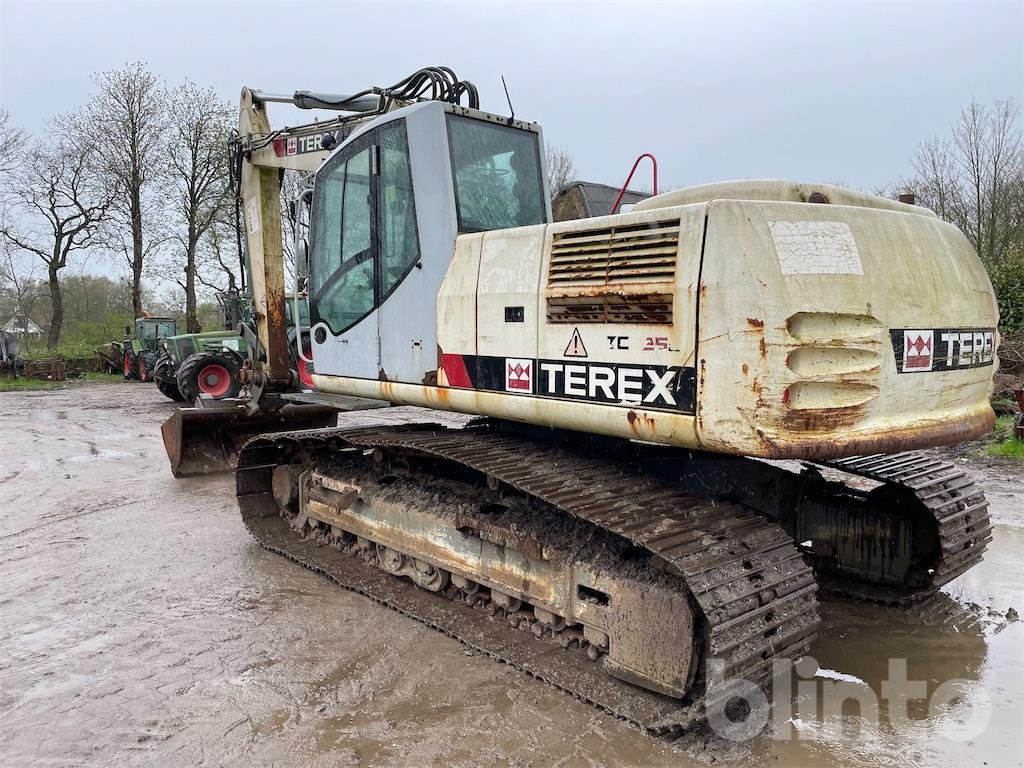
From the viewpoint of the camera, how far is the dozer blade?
760 cm

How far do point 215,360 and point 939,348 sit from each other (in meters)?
12.5

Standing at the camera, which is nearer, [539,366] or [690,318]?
[690,318]

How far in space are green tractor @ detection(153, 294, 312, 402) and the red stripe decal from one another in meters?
2.29

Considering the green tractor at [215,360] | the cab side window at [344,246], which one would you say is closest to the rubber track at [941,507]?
the cab side window at [344,246]

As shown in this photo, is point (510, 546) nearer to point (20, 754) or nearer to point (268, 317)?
point (20, 754)

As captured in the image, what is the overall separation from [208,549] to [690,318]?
435 centimetres

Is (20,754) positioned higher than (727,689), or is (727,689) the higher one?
(727,689)

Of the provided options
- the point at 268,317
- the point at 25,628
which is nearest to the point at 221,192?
the point at 268,317

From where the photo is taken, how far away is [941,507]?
3.92m

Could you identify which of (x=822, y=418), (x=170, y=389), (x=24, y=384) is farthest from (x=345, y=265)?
(x=24, y=384)

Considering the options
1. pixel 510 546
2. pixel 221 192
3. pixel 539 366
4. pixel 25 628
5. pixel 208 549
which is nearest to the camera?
pixel 539 366

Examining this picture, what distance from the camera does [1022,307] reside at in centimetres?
1212

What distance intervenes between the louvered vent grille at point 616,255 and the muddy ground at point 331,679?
182cm

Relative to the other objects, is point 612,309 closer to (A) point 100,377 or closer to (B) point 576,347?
(B) point 576,347
